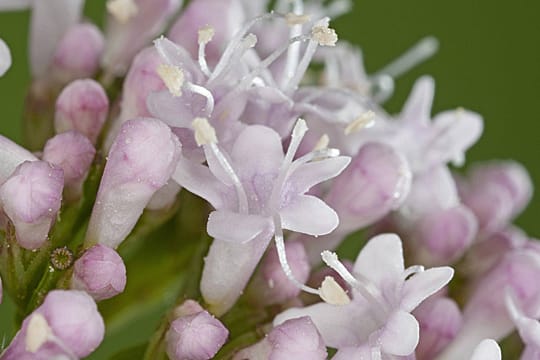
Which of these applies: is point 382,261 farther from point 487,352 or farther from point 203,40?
point 203,40

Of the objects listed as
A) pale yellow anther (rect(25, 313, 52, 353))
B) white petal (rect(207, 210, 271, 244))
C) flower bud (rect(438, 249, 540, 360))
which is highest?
white petal (rect(207, 210, 271, 244))

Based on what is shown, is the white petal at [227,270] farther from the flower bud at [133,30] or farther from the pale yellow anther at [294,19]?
the flower bud at [133,30]

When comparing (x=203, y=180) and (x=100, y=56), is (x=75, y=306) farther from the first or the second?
(x=100, y=56)

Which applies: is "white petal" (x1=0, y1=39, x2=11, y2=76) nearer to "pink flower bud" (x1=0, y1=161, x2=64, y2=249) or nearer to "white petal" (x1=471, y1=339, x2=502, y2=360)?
"pink flower bud" (x1=0, y1=161, x2=64, y2=249)

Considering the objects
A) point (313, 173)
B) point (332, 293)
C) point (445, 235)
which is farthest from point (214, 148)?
point (445, 235)

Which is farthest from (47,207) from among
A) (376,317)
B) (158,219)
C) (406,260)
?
(406,260)

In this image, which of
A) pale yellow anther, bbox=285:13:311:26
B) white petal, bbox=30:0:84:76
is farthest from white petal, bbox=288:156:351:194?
white petal, bbox=30:0:84:76

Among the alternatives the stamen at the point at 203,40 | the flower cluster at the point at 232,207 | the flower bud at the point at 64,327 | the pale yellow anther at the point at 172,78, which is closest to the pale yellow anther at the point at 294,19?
the flower cluster at the point at 232,207
